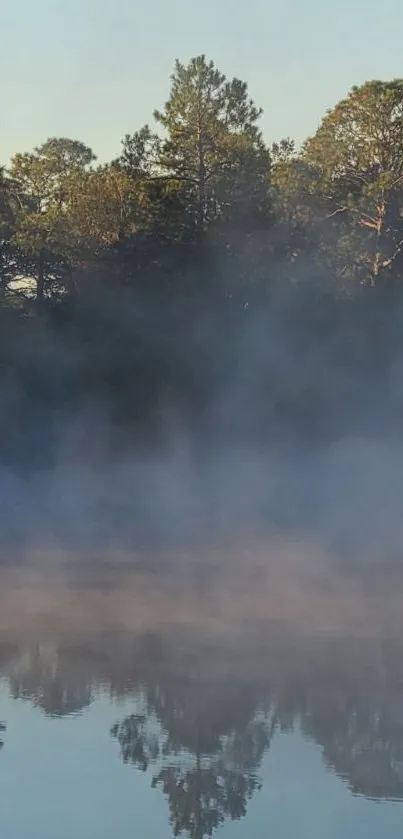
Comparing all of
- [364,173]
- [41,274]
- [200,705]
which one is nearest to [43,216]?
[41,274]

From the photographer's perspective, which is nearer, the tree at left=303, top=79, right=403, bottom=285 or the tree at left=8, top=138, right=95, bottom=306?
the tree at left=303, top=79, right=403, bottom=285

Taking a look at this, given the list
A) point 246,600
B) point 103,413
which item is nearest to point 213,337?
point 103,413

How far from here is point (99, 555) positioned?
12.8 metres

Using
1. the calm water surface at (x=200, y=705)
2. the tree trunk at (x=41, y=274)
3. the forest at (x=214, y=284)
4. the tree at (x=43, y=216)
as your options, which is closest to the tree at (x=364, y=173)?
the forest at (x=214, y=284)

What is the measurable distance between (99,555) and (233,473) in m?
7.30

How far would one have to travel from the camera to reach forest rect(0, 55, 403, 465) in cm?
2314

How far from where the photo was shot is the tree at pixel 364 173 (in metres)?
27.9

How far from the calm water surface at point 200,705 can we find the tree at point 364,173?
17.9 metres

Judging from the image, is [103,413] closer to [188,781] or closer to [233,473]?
[233,473]

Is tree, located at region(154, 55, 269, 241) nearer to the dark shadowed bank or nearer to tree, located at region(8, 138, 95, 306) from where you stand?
the dark shadowed bank

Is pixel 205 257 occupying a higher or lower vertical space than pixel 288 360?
higher

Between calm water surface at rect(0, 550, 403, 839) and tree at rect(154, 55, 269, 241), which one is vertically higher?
tree at rect(154, 55, 269, 241)

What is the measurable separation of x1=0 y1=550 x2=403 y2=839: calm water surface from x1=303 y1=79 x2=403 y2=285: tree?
58.6 feet

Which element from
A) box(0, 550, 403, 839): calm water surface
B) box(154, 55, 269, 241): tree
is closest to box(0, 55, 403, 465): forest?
box(154, 55, 269, 241): tree
